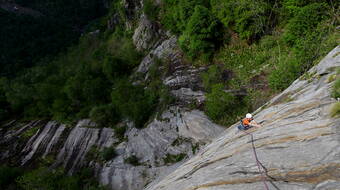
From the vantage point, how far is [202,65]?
23.1 metres

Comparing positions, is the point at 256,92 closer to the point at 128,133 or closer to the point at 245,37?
the point at 245,37

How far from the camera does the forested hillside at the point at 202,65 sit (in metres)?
15.4

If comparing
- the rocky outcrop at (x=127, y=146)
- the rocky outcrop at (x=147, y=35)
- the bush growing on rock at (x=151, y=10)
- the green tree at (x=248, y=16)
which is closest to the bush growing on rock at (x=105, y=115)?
the rocky outcrop at (x=127, y=146)

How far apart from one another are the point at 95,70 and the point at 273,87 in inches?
1316

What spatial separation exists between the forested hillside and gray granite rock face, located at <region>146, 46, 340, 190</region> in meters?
0.84

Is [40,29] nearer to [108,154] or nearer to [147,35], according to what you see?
[147,35]

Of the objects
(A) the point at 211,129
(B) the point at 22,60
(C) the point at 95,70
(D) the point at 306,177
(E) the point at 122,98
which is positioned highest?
(B) the point at 22,60

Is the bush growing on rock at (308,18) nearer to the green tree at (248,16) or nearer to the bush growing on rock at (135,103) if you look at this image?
the green tree at (248,16)

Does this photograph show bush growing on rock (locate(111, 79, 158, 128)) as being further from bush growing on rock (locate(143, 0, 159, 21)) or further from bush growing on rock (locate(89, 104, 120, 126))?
bush growing on rock (locate(143, 0, 159, 21))

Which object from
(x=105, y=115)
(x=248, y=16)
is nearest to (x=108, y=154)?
(x=105, y=115)

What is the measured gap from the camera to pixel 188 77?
2291 cm

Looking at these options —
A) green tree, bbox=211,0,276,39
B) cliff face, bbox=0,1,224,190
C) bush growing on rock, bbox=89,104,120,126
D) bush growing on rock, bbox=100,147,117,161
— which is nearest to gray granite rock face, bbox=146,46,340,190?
cliff face, bbox=0,1,224,190

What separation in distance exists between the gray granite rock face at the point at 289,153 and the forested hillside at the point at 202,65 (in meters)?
0.84

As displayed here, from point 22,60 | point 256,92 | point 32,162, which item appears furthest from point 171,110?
point 22,60
